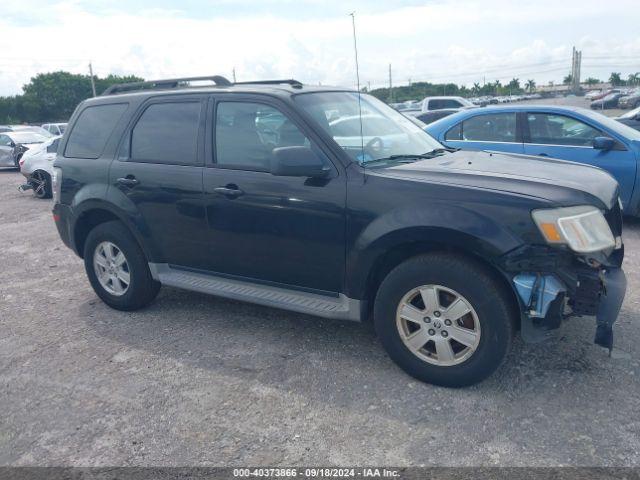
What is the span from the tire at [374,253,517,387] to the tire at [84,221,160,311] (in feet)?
7.35

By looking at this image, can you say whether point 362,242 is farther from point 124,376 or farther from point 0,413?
point 0,413

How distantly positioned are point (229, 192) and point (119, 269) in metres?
1.51

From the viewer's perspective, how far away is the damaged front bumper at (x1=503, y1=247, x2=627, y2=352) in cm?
299

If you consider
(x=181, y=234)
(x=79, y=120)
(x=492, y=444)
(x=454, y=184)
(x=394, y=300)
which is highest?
(x=79, y=120)

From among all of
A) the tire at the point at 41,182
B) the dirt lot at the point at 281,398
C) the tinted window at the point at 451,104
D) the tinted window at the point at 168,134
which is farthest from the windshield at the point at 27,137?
the tinted window at the point at 168,134

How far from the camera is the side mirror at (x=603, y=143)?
258 inches

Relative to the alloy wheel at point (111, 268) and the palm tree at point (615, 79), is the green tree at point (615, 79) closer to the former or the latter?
the palm tree at point (615, 79)

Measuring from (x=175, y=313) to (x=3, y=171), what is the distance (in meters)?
17.7

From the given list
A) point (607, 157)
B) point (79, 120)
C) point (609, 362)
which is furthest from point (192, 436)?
point (607, 157)

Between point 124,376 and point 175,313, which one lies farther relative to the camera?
point 175,313

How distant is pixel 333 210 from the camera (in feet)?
11.7

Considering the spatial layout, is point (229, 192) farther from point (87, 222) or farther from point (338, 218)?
point (87, 222)

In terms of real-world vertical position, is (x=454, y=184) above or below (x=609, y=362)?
above

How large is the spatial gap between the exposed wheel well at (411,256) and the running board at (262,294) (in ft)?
0.53
